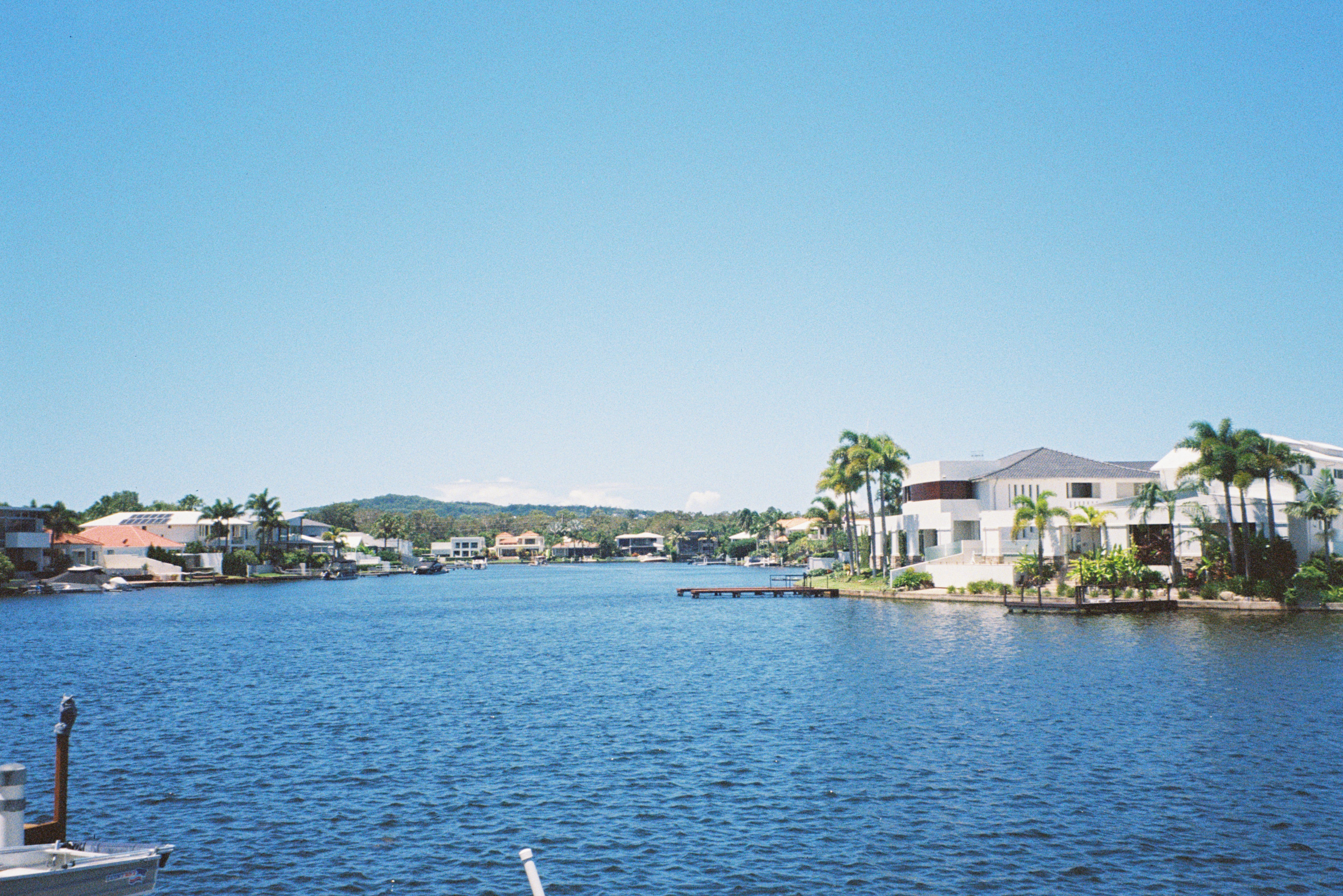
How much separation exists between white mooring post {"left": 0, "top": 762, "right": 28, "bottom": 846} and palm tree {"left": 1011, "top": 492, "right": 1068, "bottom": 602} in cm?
6668

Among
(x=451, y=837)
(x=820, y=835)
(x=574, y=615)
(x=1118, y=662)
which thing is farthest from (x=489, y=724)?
(x=574, y=615)

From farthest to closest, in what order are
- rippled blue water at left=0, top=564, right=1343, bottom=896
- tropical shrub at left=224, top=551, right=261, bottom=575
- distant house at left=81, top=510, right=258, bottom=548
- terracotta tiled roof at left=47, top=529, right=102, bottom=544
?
distant house at left=81, top=510, right=258, bottom=548, tropical shrub at left=224, top=551, right=261, bottom=575, terracotta tiled roof at left=47, top=529, right=102, bottom=544, rippled blue water at left=0, top=564, right=1343, bottom=896

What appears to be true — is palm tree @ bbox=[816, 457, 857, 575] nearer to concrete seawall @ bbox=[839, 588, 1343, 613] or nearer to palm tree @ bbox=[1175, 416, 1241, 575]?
concrete seawall @ bbox=[839, 588, 1343, 613]

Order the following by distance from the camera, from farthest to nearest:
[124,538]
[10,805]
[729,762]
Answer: [124,538] → [729,762] → [10,805]

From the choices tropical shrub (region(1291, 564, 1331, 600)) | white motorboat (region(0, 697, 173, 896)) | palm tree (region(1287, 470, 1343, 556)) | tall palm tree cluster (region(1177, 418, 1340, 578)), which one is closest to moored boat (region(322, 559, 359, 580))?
tall palm tree cluster (region(1177, 418, 1340, 578))

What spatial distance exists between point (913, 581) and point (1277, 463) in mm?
Answer: 32262

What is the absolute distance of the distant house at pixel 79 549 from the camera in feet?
445

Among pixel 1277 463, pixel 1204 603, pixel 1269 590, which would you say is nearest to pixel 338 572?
pixel 1204 603

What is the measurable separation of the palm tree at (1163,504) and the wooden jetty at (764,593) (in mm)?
34845

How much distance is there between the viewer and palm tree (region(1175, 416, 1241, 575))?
64812 millimetres

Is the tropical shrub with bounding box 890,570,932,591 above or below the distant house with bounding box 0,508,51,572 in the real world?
below

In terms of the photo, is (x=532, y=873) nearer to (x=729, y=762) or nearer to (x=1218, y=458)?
(x=729, y=762)

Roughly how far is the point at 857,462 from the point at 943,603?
2581cm

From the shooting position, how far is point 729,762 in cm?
2864
